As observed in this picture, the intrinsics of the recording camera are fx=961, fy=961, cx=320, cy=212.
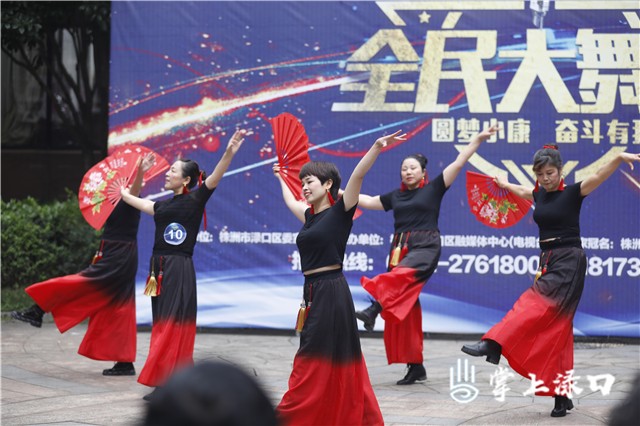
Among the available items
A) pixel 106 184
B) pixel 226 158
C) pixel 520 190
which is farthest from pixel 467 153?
pixel 106 184

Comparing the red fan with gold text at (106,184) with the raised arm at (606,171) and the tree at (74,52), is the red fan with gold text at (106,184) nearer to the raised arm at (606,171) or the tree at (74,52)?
the raised arm at (606,171)

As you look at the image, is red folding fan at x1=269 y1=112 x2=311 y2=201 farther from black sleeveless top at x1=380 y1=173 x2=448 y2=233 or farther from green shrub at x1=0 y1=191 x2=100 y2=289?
green shrub at x1=0 y1=191 x2=100 y2=289

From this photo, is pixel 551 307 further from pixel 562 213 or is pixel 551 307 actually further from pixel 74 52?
pixel 74 52

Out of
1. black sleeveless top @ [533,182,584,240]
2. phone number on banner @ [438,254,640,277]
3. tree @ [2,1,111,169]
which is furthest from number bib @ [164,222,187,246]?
tree @ [2,1,111,169]

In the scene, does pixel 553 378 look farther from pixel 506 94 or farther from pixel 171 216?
pixel 506 94

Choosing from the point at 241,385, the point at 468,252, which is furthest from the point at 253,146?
the point at 241,385

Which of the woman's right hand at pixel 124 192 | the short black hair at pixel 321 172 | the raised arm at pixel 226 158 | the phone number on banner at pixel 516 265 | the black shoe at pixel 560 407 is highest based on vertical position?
the raised arm at pixel 226 158

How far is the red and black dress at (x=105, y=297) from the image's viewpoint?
23.9ft

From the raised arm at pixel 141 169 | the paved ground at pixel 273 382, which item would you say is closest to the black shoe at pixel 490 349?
the paved ground at pixel 273 382

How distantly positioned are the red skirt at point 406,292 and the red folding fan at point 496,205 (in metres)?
0.39

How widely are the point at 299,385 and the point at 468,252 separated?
15.5ft

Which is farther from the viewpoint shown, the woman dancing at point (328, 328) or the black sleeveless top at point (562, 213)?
the black sleeveless top at point (562, 213)

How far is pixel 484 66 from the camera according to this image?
906cm

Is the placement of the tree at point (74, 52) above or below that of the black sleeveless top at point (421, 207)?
above
